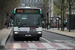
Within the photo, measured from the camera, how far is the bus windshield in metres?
16.8

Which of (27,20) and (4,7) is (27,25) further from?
(4,7)

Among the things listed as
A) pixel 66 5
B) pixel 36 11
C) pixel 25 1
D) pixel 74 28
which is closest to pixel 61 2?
pixel 66 5

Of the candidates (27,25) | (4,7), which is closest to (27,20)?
(27,25)

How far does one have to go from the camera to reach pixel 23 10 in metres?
17.3

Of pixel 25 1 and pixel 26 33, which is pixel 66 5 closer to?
pixel 26 33

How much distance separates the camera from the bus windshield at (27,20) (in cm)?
1677

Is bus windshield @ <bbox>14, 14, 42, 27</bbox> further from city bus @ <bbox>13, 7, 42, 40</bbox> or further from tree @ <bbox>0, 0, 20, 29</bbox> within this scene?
tree @ <bbox>0, 0, 20, 29</bbox>

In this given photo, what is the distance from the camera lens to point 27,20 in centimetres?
1683

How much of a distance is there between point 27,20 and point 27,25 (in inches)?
16.4

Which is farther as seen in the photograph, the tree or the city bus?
the tree

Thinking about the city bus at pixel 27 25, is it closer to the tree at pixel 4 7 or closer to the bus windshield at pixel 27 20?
the bus windshield at pixel 27 20

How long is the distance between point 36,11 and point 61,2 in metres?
17.1

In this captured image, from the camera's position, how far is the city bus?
16.8 metres

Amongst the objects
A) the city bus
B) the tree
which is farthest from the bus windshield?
the tree
